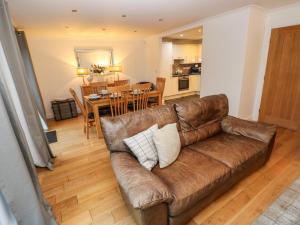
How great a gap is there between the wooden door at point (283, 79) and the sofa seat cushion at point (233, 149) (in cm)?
199

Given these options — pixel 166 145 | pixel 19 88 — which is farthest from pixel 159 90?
pixel 19 88

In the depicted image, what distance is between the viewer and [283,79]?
326 cm

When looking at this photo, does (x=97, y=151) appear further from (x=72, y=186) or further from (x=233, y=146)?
(x=233, y=146)

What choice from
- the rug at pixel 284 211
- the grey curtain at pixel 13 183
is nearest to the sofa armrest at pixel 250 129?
the rug at pixel 284 211

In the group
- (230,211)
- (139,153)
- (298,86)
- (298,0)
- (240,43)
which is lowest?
(230,211)

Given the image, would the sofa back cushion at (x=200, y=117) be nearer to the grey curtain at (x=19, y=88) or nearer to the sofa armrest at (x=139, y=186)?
the sofa armrest at (x=139, y=186)

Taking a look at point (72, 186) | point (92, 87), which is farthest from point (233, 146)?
point (92, 87)

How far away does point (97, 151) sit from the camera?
2.76 metres

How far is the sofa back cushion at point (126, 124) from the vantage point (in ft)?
5.35

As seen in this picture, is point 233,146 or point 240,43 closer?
point 233,146

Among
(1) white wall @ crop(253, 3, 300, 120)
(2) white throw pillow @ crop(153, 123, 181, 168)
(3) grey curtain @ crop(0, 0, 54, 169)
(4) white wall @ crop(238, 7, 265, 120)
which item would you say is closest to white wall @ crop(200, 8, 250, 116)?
(4) white wall @ crop(238, 7, 265, 120)

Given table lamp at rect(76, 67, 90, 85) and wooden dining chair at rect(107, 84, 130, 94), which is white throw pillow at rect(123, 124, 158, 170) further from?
table lamp at rect(76, 67, 90, 85)

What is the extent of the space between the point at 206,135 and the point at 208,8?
230 centimetres

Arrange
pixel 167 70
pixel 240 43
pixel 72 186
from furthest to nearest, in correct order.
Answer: pixel 167 70 → pixel 240 43 → pixel 72 186
